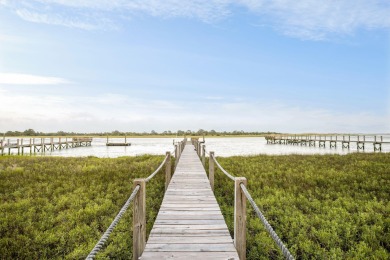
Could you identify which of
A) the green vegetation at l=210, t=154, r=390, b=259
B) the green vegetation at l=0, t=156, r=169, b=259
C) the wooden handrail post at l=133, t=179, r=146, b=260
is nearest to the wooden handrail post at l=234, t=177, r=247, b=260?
the wooden handrail post at l=133, t=179, r=146, b=260

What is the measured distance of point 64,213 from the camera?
8625mm

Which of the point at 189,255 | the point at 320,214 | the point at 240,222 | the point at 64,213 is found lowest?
the point at 64,213

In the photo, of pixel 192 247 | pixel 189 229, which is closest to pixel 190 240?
pixel 192 247

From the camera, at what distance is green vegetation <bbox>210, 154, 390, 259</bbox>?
639 centimetres

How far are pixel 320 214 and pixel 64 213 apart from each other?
7.97 meters

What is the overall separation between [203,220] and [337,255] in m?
3.05

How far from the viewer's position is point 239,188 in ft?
15.3

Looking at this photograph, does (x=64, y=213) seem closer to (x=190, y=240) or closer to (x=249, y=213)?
(x=190, y=240)

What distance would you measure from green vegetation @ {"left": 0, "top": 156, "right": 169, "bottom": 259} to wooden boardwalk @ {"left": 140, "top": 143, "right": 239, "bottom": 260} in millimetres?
1212

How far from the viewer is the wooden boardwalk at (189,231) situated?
468 cm

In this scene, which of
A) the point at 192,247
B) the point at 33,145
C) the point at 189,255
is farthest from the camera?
the point at 33,145

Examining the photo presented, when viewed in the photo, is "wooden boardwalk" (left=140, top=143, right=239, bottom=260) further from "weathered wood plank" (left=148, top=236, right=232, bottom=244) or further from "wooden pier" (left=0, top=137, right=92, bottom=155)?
"wooden pier" (left=0, top=137, right=92, bottom=155)

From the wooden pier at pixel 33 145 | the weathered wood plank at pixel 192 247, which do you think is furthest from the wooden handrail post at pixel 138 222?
the wooden pier at pixel 33 145

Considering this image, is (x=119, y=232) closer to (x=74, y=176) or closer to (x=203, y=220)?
(x=203, y=220)
